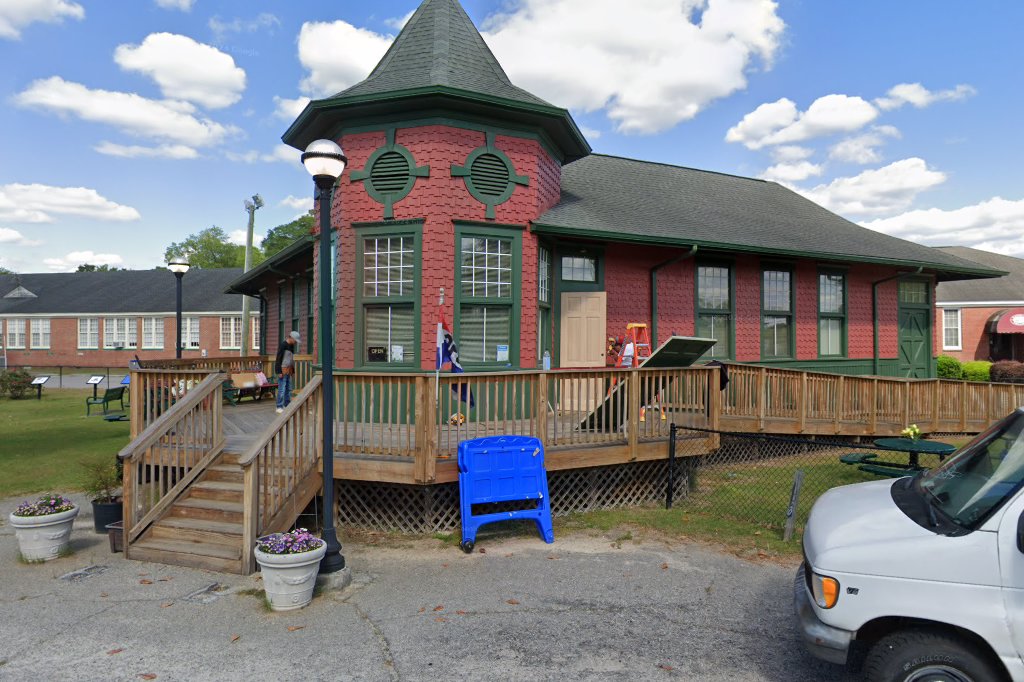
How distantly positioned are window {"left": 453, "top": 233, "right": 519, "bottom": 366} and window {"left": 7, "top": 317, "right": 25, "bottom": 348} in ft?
162

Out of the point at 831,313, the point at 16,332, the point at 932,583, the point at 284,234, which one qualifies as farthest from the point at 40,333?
the point at 932,583

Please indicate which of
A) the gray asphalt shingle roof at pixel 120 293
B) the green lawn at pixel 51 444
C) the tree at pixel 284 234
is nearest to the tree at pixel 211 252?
the tree at pixel 284 234

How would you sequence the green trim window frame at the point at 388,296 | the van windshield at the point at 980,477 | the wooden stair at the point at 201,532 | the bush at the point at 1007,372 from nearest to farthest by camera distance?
the van windshield at the point at 980,477 → the wooden stair at the point at 201,532 → the green trim window frame at the point at 388,296 → the bush at the point at 1007,372

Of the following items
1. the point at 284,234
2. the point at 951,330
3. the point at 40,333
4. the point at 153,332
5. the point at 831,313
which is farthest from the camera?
the point at 284,234

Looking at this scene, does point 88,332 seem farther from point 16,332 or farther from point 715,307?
point 715,307

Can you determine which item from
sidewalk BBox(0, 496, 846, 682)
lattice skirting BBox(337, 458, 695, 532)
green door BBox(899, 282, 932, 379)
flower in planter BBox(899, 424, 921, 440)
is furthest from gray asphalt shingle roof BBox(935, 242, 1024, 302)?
sidewalk BBox(0, 496, 846, 682)

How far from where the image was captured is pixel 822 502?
171 inches

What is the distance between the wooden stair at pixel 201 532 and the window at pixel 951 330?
3308 centimetres

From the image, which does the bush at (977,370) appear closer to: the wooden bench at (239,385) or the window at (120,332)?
the wooden bench at (239,385)

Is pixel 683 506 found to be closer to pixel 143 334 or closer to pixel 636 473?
pixel 636 473

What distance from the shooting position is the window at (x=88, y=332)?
4275 centimetres

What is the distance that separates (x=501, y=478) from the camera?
6.86 m

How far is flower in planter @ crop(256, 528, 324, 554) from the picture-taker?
518 cm

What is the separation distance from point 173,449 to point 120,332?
136ft
